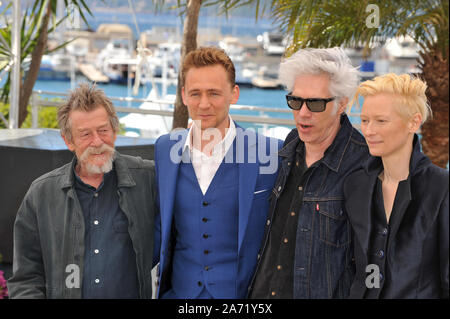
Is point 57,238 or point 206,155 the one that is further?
point 206,155

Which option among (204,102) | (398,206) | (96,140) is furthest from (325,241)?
(96,140)

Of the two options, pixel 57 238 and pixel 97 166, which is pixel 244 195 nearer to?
pixel 97 166

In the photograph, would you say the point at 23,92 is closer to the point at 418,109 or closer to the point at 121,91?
the point at 418,109

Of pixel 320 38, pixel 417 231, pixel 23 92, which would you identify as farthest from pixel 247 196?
pixel 23 92

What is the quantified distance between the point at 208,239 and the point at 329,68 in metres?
0.80

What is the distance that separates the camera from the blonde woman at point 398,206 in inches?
71.7

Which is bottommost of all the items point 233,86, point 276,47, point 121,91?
point 121,91

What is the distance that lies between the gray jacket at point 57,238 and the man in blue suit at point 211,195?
0.09 metres

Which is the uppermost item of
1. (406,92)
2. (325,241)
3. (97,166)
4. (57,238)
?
(406,92)

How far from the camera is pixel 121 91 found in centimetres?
5997

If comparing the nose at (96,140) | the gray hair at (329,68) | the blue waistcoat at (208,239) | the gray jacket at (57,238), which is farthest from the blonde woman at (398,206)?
the nose at (96,140)

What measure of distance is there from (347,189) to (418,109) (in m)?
0.36

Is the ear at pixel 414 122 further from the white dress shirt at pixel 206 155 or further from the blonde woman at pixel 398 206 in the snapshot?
the white dress shirt at pixel 206 155

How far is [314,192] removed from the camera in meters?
2.13
